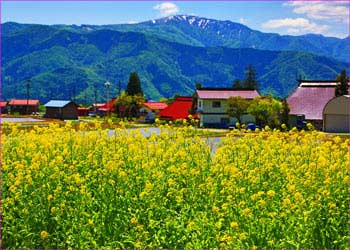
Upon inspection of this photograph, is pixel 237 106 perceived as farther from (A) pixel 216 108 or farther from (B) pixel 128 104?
(B) pixel 128 104

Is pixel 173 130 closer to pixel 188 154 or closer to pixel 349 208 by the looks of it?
pixel 188 154

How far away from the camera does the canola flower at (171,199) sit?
17.5ft

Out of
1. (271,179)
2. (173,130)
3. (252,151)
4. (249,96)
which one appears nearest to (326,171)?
(271,179)

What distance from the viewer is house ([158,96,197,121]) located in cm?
5559

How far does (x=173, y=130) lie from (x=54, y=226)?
4073 millimetres

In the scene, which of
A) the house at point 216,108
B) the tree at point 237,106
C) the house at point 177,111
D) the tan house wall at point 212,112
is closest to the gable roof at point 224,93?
the house at point 216,108

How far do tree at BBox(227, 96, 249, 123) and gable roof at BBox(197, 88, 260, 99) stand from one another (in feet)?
7.75

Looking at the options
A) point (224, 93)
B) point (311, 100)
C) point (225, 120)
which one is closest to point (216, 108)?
point (225, 120)

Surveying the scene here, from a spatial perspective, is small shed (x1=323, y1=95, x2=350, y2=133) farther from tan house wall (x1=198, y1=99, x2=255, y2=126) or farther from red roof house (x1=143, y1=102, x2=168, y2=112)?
red roof house (x1=143, y1=102, x2=168, y2=112)

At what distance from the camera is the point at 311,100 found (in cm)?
5041

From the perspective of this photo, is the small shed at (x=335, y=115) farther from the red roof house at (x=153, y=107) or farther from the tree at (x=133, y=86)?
the red roof house at (x=153, y=107)

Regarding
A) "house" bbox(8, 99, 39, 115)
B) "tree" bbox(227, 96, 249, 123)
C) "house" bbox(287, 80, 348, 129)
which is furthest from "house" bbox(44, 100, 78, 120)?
Answer: "house" bbox(287, 80, 348, 129)

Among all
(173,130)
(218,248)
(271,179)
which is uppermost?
(173,130)

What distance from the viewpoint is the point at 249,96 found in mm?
50531
